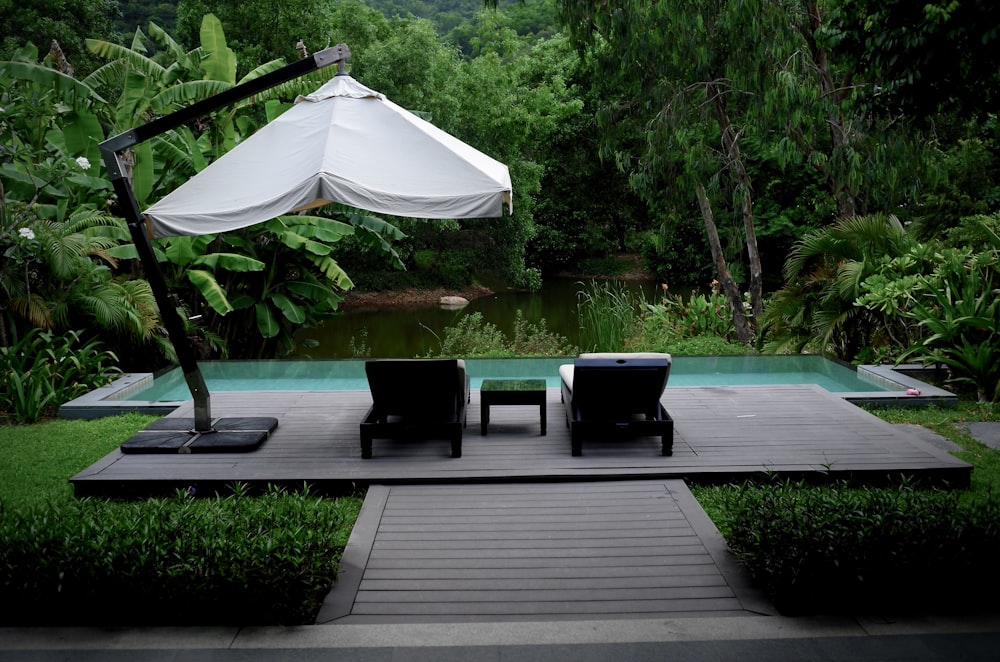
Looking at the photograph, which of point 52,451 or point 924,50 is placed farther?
point 52,451

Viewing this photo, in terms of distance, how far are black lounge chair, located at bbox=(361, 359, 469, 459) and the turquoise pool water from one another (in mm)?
3467

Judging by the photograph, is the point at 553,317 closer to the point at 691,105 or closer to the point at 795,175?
the point at 795,175

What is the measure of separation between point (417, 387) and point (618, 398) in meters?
1.41

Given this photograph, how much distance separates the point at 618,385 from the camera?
593 cm

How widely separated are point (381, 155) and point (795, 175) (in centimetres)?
1990

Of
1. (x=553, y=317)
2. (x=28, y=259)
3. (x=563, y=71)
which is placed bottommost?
(x=553, y=317)

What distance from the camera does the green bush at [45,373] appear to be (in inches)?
301

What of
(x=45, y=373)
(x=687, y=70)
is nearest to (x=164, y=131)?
Answer: (x=45, y=373)

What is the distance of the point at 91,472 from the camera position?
5500 mm

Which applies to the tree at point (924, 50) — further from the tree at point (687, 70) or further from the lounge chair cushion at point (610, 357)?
the tree at point (687, 70)

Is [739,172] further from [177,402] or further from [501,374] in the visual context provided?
[177,402]

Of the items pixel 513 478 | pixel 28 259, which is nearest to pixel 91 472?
pixel 513 478

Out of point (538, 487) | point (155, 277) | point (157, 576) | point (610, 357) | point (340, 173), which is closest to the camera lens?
point (157, 576)

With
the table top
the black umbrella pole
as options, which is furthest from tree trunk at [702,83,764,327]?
the black umbrella pole
